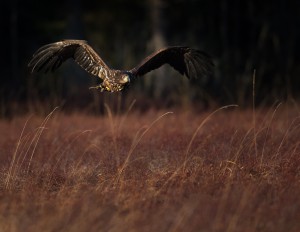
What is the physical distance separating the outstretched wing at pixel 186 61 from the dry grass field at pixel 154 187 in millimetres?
910

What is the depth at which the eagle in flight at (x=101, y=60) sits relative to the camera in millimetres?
8891

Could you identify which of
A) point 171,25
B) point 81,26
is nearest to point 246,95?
point 81,26

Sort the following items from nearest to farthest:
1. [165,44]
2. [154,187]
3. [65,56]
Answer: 1. [154,187]
2. [65,56]
3. [165,44]

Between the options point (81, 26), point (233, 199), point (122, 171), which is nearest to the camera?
point (233, 199)

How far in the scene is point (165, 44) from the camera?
1814cm

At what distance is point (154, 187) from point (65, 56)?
3.20 meters

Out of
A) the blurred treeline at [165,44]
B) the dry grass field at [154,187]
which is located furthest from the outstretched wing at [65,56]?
the blurred treeline at [165,44]

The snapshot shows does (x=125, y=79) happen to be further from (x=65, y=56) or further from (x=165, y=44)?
(x=165, y=44)

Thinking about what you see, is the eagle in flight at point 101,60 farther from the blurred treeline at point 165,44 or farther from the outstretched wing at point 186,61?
the blurred treeline at point 165,44

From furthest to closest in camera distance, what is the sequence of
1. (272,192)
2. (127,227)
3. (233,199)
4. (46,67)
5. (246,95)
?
(246,95)
(46,67)
(272,192)
(233,199)
(127,227)

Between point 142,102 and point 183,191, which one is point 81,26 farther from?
point 183,191

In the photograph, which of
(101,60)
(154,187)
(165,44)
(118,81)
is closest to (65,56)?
(101,60)

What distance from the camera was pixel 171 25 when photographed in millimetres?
22516

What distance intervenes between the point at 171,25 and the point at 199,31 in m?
1.35
